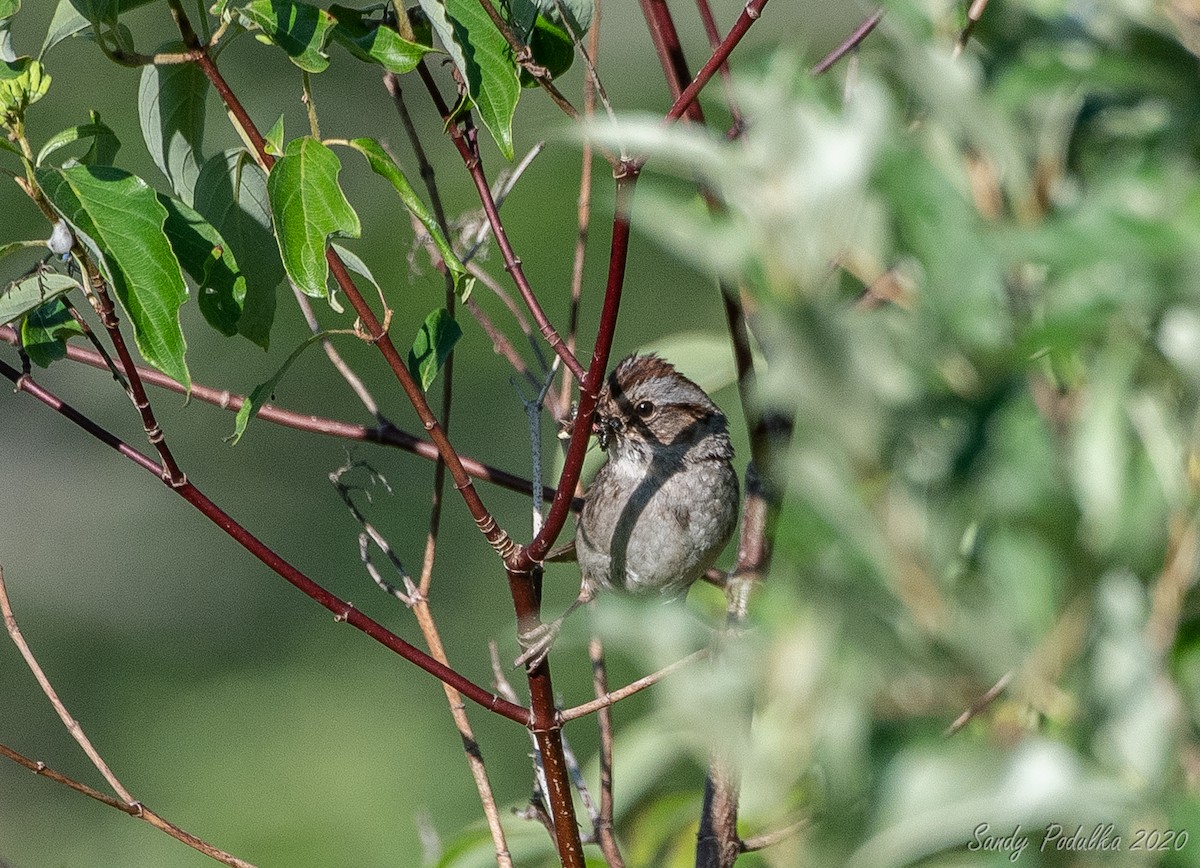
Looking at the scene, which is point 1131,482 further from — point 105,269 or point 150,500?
point 150,500

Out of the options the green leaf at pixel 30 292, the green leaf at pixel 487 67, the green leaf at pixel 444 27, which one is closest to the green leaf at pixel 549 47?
the green leaf at pixel 487 67

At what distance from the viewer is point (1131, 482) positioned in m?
0.88

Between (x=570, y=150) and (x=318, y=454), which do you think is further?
(x=318, y=454)

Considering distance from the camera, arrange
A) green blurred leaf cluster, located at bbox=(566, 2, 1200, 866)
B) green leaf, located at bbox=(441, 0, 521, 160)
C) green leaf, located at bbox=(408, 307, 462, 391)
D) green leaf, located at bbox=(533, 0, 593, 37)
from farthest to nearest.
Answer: green leaf, located at bbox=(408, 307, 462, 391), green leaf, located at bbox=(533, 0, 593, 37), green leaf, located at bbox=(441, 0, 521, 160), green blurred leaf cluster, located at bbox=(566, 2, 1200, 866)

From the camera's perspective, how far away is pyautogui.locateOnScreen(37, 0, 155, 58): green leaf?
69.5 inches

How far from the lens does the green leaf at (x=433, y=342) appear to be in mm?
2076

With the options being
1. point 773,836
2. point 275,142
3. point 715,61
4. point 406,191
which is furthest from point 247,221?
point 773,836

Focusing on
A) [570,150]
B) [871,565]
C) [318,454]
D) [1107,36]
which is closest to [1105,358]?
[871,565]

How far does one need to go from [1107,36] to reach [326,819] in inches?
306

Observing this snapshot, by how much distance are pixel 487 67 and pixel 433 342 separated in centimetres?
44

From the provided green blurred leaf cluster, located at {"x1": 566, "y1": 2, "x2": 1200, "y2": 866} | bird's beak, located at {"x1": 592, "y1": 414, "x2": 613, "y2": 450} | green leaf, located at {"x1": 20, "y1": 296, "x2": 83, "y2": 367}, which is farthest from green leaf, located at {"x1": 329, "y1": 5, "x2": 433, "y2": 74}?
bird's beak, located at {"x1": 592, "y1": 414, "x2": 613, "y2": 450}

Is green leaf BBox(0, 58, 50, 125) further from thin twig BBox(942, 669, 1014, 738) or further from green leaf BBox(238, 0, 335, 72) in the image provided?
thin twig BBox(942, 669, 1014, 738)

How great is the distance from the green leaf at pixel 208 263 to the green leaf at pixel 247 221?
7 centimetres

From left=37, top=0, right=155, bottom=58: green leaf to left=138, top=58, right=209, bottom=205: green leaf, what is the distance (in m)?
0.13
